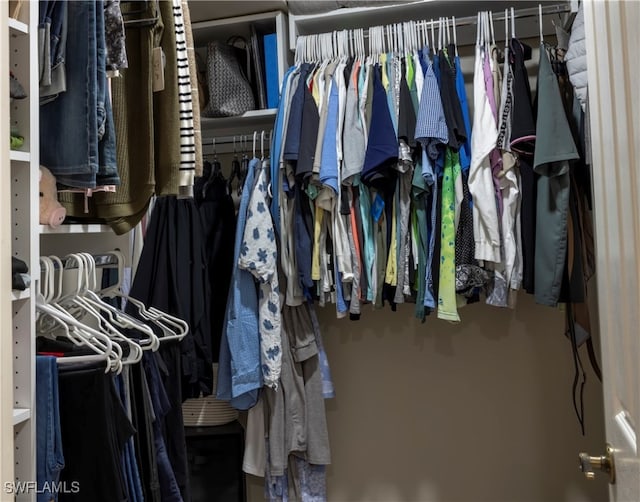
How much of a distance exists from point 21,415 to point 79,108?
61 centimetres

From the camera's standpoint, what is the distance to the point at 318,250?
6.46 feet

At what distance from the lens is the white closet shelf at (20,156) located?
1064 mm

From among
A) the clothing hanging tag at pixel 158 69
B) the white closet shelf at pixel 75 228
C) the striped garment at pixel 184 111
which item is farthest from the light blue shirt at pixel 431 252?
the white closet shelf at pixel 75 228

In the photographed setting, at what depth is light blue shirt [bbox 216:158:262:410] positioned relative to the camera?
198 cm

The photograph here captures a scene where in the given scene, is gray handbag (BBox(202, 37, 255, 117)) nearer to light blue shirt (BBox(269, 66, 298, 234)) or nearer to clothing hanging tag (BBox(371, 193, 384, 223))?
light blue shirt (BBox(269, 66, 298, 234))

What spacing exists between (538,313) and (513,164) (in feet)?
2.48

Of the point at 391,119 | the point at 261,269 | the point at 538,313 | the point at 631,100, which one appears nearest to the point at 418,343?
the point at 538,313

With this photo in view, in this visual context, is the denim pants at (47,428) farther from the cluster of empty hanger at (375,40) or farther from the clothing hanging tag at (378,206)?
the cluster of empty hanger at (375,40)

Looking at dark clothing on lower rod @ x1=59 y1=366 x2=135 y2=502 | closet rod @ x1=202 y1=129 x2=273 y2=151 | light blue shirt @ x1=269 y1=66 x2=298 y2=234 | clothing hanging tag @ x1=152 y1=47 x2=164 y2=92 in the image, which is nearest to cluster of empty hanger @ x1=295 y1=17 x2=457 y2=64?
light blue shirt @ x1=269 y1=66 x2=298 y2=234

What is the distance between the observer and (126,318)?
4.64 ft

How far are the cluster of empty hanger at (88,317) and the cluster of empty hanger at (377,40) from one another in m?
1.08

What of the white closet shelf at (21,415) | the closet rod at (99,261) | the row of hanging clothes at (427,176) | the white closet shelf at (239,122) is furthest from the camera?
the white closet shelf at (239,122)

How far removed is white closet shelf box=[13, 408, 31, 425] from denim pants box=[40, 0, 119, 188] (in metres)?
0.46

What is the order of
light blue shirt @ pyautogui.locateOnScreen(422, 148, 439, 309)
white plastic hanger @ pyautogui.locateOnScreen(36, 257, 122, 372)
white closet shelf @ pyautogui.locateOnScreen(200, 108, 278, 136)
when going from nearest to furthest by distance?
1. white plastic hanger @ pyautogui.locateOnScreen(36, 257, 122, 372)
2. light blue shirt @ pyautogui.locateOnScreen(422, 148, 439, 309)
3. white closet shelf @ pyautogui.locateOnScreen(200, 108, 278, 136)
